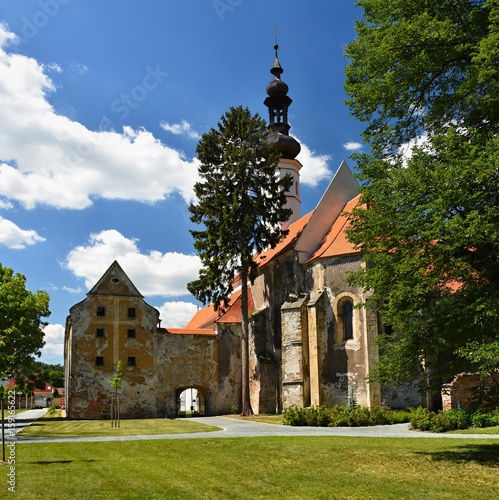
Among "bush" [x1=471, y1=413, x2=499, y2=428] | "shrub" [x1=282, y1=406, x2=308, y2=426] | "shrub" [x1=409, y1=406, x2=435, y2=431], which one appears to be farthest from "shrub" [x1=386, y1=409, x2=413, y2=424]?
"shrub" [x1=282, y1=406, x2=308, y2=426]

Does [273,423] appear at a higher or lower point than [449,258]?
lower

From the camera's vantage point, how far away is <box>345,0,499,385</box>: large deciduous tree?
12375 millimetres

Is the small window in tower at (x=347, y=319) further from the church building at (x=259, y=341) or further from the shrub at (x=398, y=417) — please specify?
the shrub at (x=398, y=417)

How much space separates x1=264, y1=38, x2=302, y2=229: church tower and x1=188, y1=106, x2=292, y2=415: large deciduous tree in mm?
12554

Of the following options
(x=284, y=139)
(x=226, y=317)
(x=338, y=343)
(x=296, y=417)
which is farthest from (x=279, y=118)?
(x=296, y=417)

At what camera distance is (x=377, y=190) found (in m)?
14.6

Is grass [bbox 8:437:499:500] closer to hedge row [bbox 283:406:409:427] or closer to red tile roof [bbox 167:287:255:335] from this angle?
hedge row [bbox 283:406:409:427]

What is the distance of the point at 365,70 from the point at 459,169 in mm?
4671

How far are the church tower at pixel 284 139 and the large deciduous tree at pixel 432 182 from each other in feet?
98.9

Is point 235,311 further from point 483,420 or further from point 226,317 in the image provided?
point 483,420

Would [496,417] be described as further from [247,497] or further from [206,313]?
[206,313]

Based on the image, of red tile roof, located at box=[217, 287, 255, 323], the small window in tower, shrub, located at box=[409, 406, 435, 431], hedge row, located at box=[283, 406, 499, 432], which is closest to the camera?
shrub, located at box=[409, 406, 435, 431]

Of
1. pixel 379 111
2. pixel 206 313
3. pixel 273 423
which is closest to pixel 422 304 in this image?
pixel 379 111

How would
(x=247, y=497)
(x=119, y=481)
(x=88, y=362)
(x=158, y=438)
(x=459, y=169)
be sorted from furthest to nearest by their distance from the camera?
(x=88, y=362), (x=158, y=438), (x=459, y=169), (x=119, y=481), (x=247, y=497)
